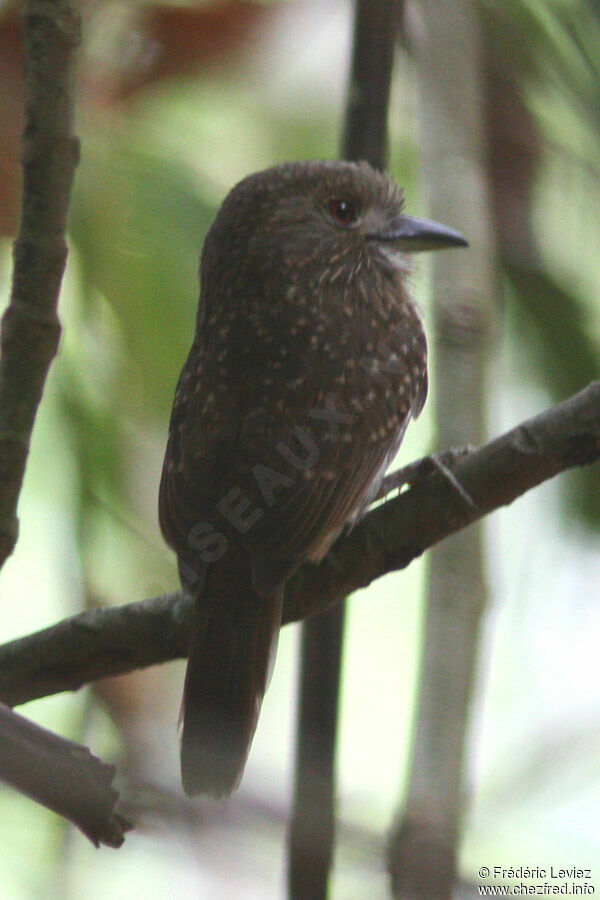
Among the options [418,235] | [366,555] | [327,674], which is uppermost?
[418,235]

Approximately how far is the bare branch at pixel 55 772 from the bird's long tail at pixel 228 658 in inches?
36.2

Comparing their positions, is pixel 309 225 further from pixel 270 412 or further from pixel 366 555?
pixel 366 555

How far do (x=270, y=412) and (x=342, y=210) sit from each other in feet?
2.80

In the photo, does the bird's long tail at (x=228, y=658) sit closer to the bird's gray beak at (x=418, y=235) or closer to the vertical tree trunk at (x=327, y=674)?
the vertical tree trunk at (x=327, y=674)

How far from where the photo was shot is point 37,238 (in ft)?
5.41

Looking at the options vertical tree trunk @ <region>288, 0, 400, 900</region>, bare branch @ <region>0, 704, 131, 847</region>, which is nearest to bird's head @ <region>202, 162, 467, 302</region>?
vertical tree trunk @ <region>288, 0, 400, 900</region>

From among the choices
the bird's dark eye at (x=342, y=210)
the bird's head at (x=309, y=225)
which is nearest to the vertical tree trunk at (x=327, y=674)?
the bird's head at (x=309, y=225)

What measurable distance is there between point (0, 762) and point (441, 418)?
1.26 meters

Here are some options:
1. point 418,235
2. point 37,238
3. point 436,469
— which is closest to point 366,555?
point 436,469

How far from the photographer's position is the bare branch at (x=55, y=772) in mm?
1040

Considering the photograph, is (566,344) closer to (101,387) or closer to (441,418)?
(441,418)

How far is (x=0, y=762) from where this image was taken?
1.04 meters

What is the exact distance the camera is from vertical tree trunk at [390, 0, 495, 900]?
1.65 meters

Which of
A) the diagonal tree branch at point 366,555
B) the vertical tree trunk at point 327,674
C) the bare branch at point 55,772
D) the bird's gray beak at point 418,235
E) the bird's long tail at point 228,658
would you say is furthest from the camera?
the bird's gray beak at point 418,235
